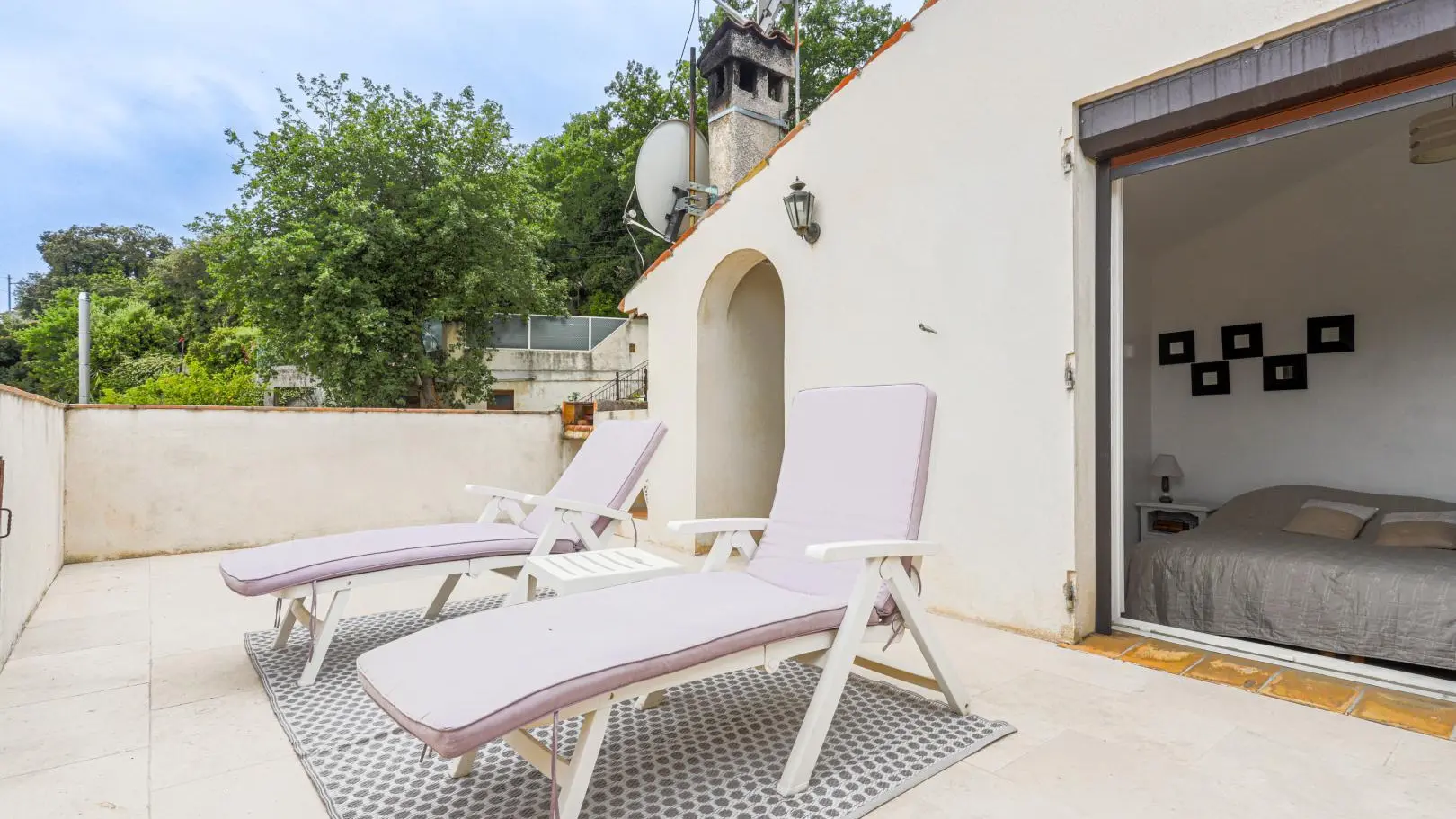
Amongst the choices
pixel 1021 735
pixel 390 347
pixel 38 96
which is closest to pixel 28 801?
pixel 1021 735

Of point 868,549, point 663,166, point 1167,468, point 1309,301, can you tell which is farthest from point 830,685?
point 663,166

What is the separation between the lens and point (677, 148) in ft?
28.9

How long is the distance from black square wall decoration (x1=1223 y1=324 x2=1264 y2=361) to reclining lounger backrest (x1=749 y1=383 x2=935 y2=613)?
452 centimetres

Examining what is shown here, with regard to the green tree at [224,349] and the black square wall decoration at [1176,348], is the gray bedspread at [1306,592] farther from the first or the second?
the green tree at [224,349]

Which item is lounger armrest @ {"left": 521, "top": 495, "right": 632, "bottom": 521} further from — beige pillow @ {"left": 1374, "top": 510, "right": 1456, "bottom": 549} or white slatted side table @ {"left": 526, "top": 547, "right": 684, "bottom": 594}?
beige pillow @ {"left": 1374, "top": 510, "right": 1456, "bottom": 549}

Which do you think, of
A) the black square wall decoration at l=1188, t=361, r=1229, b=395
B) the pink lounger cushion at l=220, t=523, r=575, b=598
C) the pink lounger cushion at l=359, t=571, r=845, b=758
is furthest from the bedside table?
the pink lounger cushion at l=220, t=523, r=575, b=598

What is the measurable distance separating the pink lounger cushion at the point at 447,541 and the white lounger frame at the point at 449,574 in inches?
1.2

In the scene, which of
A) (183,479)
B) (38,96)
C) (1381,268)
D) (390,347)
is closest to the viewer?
(1381,268)

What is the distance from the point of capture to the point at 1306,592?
327 centimetres

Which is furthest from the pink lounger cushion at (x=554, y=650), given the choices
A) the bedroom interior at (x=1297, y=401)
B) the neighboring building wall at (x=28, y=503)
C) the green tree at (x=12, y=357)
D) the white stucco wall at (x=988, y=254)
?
the green tree at (x=12, y=357)

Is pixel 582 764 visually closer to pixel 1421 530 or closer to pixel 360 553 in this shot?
pixel 360 553

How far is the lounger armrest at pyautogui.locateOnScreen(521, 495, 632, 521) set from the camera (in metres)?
3.46

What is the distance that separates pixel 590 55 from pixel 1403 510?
3324 cm

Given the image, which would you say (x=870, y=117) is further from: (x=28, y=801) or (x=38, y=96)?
(x=38, y=96)
